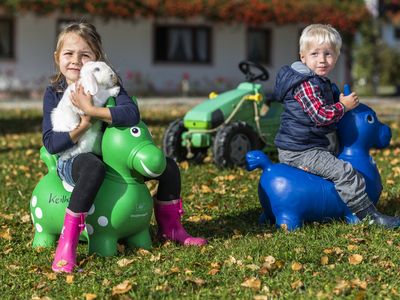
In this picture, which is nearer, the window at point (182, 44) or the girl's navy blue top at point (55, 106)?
the girl's navy blue top at point (55, 106)

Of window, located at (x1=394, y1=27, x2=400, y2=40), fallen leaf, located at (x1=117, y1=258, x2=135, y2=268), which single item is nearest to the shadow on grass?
fallen leaf, located at (x1=117, y1=258, x2=135, y2=268)

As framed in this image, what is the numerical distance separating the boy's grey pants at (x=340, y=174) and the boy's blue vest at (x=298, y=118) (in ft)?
0.25

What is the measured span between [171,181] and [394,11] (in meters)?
21.8

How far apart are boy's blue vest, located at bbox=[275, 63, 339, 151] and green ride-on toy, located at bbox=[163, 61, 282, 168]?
101 inches

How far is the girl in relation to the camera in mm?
4426

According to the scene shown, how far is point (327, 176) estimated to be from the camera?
207 inches

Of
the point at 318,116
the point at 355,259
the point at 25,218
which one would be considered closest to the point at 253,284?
the point at 355,259

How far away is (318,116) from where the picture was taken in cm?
515

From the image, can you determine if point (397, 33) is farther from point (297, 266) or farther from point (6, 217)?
point (297, 266)

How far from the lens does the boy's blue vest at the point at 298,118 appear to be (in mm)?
5238

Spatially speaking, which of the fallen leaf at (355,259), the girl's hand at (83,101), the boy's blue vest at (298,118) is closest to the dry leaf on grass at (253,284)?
the fallen leaf at (355,259)

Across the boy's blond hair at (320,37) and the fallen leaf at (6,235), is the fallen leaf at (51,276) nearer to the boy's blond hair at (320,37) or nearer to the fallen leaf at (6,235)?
the fallen leaf at (6,235)

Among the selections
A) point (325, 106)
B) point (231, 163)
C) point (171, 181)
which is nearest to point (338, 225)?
point (325, 106)

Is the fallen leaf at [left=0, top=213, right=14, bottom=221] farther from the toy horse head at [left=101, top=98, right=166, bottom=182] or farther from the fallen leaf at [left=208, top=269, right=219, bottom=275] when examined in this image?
the fallen leaf at [left=208, top=269, right=219, bottom=275]
